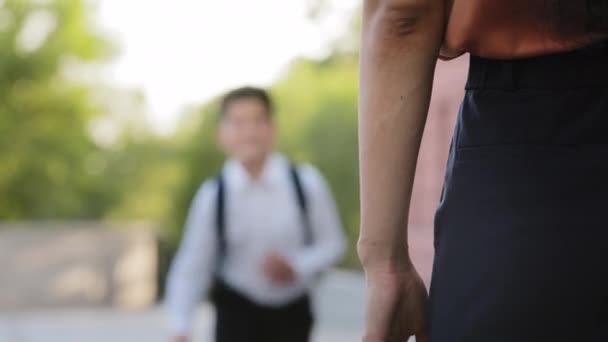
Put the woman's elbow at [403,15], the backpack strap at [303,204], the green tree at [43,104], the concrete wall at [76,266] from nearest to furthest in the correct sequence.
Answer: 1. the woman's elbow at [403,15]
2. the backpack strap at [303,204]
3. the concrete wall at [76,266]
4. the green tree at [43,104]

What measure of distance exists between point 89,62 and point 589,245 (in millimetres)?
33379

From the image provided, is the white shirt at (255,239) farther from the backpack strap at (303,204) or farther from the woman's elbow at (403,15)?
the woman's elbow at (403,15)

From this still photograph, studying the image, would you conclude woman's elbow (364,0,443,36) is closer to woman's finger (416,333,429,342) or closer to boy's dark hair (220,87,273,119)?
woman's finger (416,333,429,342)

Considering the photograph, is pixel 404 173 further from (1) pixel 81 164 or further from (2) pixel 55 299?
(1) pixel 81 164

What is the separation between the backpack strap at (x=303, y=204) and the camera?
18.2 ft

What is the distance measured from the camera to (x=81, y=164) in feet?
120

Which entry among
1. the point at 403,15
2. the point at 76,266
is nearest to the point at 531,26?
the point at 403,15

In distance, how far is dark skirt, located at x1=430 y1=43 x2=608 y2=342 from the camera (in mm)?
1644

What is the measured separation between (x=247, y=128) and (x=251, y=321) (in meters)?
0.89

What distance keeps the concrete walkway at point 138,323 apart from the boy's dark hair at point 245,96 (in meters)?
6.87

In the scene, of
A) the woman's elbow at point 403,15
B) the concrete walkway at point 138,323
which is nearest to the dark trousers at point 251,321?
the woman's elbow at point 403,15

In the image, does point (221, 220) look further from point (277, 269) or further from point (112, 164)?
point (112, 164)

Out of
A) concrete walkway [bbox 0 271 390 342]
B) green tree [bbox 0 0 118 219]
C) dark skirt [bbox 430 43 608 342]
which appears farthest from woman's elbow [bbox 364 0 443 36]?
green tree [bbox 0 0 118 219]

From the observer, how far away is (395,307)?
1.87 m
